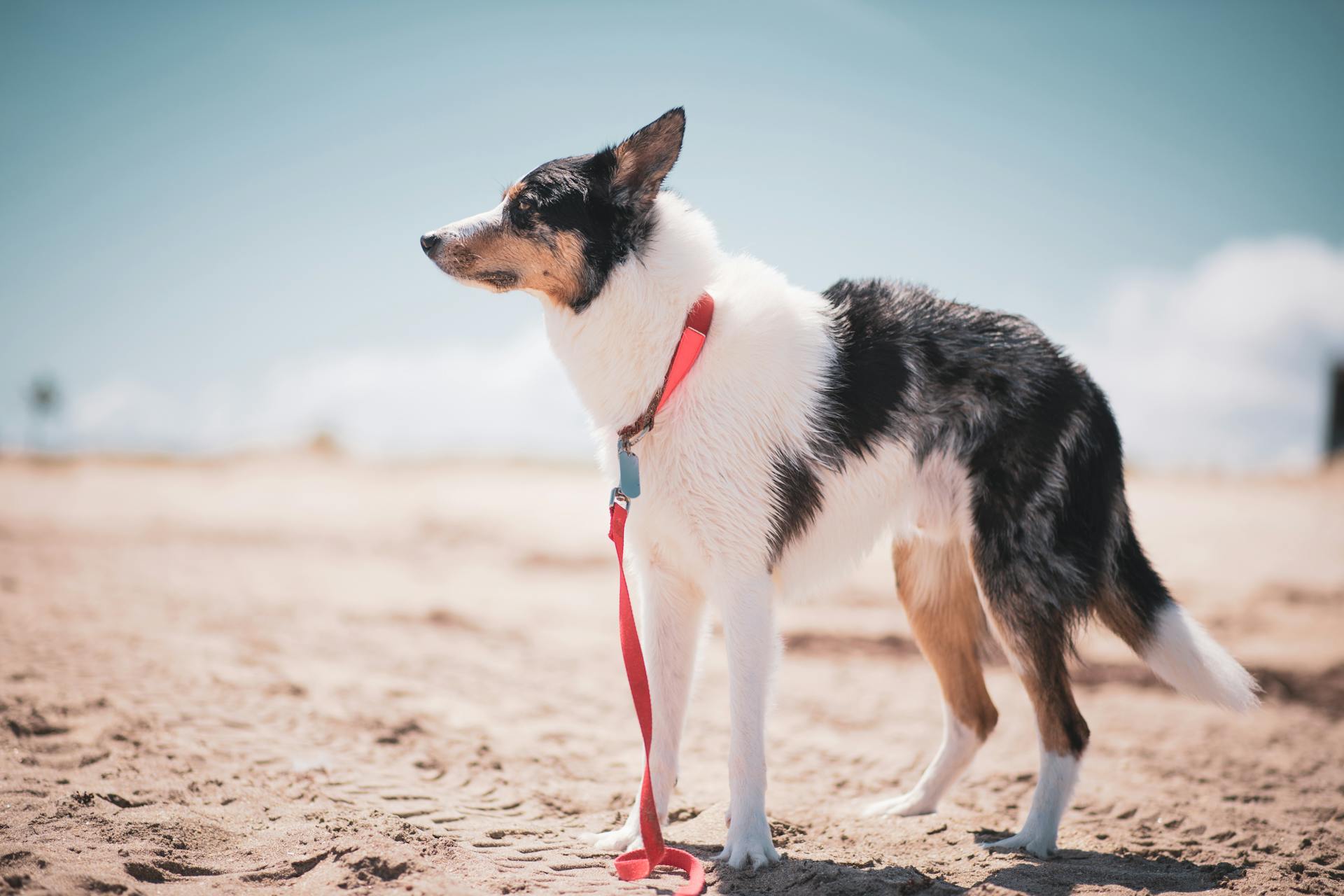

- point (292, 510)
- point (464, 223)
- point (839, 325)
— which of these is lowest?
point (292, 510)

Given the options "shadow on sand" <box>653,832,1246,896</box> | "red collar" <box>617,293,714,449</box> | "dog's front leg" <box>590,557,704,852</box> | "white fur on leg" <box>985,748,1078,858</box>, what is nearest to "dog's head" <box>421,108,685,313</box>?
"red collar" <box>617,293,714,449</box>

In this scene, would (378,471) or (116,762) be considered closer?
(116,762)

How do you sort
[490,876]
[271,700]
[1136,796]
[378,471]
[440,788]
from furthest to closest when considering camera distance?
[378,471]
[271,700]
[1136,796]
[440,788]
[490,876]

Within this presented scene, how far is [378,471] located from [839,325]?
1954 cm

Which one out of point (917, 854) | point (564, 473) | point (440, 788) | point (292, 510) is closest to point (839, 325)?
point (917, 854)

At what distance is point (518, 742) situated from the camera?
206 inches

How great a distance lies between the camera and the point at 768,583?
3.40 metres

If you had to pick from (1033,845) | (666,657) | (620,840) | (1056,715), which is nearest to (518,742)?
(620,840)

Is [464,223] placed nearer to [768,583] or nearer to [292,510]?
[768,583]

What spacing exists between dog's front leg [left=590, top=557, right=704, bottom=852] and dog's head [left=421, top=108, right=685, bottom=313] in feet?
4.11

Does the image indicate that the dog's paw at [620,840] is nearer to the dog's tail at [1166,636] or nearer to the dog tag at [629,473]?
the dog tag at [629,473]

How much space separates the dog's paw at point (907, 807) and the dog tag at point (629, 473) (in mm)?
2115

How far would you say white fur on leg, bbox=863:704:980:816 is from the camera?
163 inches

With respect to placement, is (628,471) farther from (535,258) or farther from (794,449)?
(535,258)
